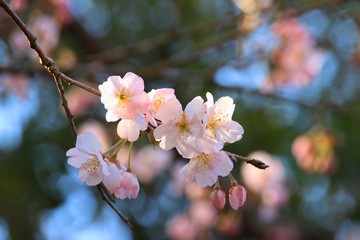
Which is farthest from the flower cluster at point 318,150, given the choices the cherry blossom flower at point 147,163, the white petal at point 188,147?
the white petal at point 188,147

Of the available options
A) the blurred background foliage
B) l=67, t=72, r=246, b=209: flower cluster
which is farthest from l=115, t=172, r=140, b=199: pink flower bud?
the blurred background foliage

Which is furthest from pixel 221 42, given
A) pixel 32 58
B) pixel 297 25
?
pixel 32 58

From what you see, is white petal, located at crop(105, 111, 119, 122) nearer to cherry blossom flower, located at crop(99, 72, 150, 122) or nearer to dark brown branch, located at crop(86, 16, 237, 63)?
cherry blossom flower, located at crop(99, 72, 150, 122)

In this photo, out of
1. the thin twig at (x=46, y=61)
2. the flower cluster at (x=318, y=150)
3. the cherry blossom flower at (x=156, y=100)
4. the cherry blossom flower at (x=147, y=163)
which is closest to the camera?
the thin twig at (x=46, y=61)

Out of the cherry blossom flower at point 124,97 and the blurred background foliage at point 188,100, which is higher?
the cherry blossom flower at point 124,97

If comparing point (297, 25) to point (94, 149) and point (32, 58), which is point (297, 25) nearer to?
point (32, 58)

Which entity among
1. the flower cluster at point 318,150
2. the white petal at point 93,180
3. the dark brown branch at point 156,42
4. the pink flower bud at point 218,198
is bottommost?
the flower cluster at point 318,150

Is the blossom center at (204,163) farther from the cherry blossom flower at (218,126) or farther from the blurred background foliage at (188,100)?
the blurred background foliage at (188,100)
